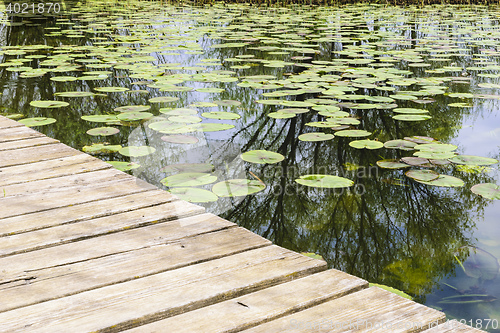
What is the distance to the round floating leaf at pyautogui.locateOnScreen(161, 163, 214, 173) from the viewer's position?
222cm

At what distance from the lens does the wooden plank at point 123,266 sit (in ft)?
3.67

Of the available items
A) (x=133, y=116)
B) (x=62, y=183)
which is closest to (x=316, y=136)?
(x=133, y=116)

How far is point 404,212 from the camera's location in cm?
Answer: 191

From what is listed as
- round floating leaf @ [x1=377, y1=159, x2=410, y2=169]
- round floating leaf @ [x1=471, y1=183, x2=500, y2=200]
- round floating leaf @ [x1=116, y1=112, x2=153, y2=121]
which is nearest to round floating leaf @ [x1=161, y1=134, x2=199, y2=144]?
round floating leaf @ [x1=116, y1=112, x2=153, y2=121]

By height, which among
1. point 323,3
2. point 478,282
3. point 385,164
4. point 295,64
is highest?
point 323,3

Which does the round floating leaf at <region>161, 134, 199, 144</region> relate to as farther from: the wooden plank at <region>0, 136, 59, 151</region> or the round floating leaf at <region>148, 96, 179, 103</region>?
the round floating leaf at <region>148, 96, 179, 103</region>

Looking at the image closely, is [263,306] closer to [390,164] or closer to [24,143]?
[390,164]

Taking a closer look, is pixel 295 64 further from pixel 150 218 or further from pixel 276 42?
pixel 150 218

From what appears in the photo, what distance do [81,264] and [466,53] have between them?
5.00 meters

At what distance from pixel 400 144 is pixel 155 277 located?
→ 171 cm

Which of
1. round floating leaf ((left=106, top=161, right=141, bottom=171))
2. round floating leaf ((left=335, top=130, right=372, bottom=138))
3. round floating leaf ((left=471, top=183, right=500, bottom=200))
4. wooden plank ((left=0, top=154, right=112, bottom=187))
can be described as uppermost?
wooden plank ((left=0, top=154, right=112, bottom=187))

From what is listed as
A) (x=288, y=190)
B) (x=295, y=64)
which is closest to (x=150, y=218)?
(x=288, y=190)

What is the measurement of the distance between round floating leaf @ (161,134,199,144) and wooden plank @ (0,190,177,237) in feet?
2.58

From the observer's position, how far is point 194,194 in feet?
6.30
